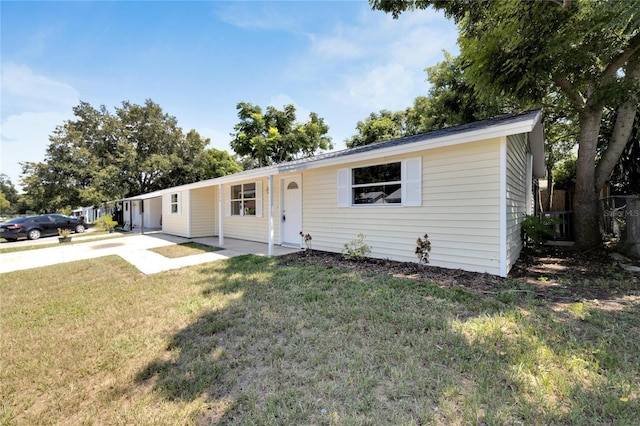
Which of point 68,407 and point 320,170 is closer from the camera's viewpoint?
point 68,407

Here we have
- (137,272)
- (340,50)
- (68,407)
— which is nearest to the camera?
(68,407)

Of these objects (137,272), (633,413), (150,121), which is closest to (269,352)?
(633,413)

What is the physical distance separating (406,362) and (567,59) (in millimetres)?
7199

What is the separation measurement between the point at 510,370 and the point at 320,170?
6.45 m

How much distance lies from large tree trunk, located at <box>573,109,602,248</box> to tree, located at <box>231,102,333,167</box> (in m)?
21.3

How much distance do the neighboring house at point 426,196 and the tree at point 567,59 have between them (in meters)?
1.03

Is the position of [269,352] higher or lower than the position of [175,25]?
lower

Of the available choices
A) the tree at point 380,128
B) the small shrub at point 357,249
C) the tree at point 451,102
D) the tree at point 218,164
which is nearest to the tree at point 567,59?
the tree at point 451,102

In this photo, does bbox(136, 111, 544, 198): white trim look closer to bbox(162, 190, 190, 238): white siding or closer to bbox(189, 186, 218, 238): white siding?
bbox(189, 186, 218, 238): white siding

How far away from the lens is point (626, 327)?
3.07 m

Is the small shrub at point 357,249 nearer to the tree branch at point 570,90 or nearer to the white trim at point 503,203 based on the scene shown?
the white trim at point 503,203

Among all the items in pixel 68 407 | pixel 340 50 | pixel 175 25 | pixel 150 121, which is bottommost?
pixel 68 407

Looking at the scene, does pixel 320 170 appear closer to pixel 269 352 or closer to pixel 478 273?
pixel 478 273

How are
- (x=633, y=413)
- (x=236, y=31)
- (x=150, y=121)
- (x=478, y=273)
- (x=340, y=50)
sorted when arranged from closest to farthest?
1. (x=633, y=413)
2. (x=478, y=273)
3. (x=236, y=31)
4. (x=340, y=50)
5. (x=150, y=121)
